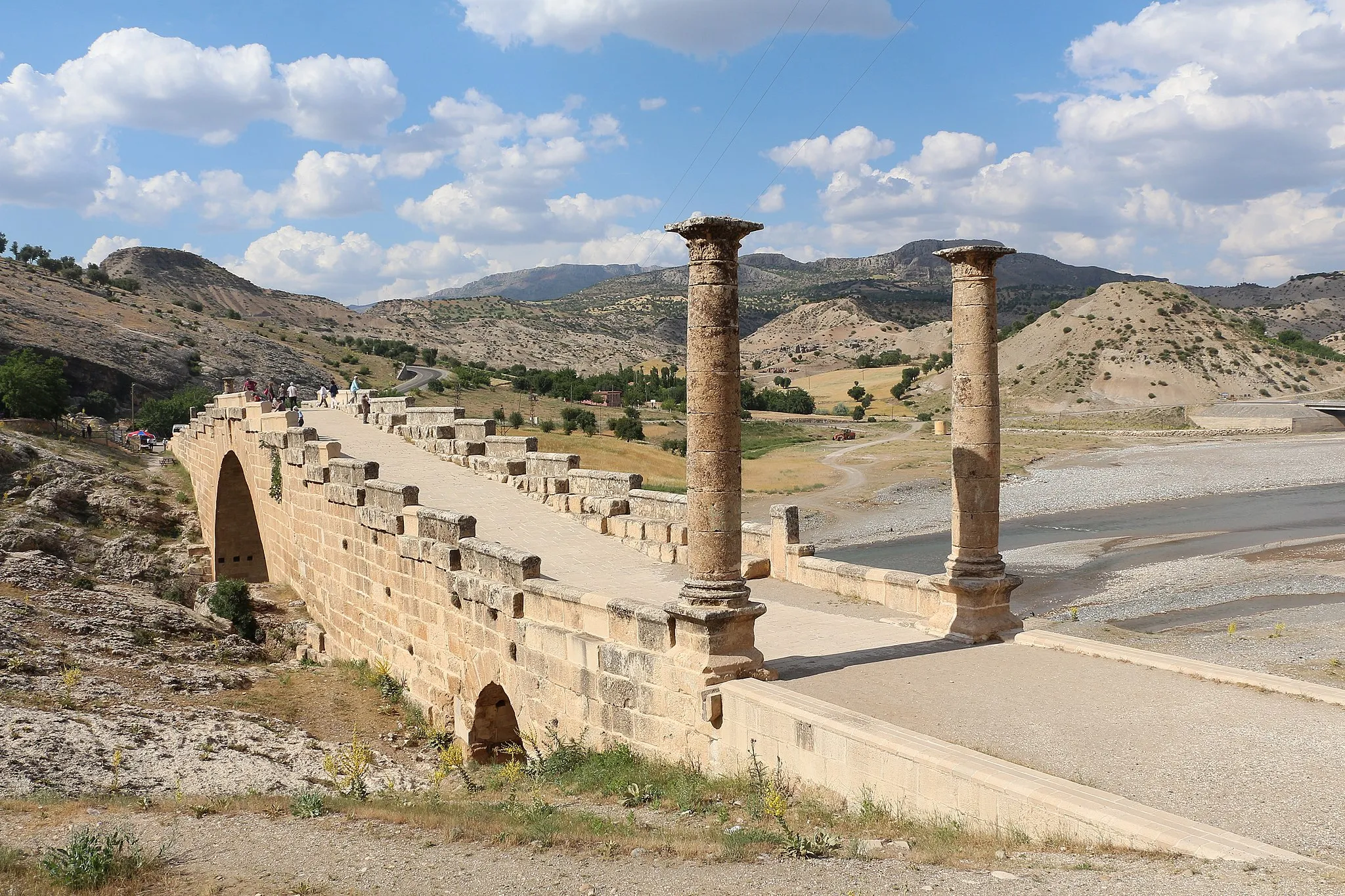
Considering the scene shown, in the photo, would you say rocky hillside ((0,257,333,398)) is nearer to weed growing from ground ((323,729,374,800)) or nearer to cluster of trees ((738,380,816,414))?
cluster of trees ((738,380,816,414))

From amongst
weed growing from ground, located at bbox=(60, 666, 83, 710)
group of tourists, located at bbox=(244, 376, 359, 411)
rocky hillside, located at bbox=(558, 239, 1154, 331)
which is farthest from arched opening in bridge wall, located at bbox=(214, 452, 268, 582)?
rocky hillside, located at bbox=(558, 239, 1154, 331)

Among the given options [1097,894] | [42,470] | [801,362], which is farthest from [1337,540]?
[801,362]

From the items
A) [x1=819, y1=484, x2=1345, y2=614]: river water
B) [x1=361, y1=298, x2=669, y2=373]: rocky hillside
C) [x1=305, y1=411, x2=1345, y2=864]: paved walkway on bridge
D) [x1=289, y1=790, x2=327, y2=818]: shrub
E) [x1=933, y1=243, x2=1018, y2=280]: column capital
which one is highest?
[x1=361, y1=298, x2=669, y2=373]: rocky hillside

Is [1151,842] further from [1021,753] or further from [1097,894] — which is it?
[1021,753]

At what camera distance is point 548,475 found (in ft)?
58.2

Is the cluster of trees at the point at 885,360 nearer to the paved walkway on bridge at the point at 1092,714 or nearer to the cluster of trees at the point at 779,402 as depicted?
the cluster of trees at the point at 779,402

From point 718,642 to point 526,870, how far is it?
2780mm

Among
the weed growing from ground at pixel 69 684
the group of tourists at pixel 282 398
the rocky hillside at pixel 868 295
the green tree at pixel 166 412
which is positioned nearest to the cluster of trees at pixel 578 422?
the group of tourists at pixel 282 398

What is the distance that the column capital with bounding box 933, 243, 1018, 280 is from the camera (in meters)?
11.1

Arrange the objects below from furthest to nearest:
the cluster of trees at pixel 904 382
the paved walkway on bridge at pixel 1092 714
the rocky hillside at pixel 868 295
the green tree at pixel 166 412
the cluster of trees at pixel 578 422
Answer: the rocky hillside at pixel 868 295
the cluster of trees at pixel 904 382
the cluster of trees at pixel 578 422
the green tree at pixel 166 412
the paved walkway on bridge at pixel 1092 714

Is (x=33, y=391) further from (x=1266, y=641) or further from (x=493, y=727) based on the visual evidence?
(x=1266, y=641)

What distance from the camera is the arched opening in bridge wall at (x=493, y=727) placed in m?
12.3

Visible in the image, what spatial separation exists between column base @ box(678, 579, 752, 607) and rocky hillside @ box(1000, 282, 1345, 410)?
65.7 meters

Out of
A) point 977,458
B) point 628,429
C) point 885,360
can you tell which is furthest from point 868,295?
point 977,458
